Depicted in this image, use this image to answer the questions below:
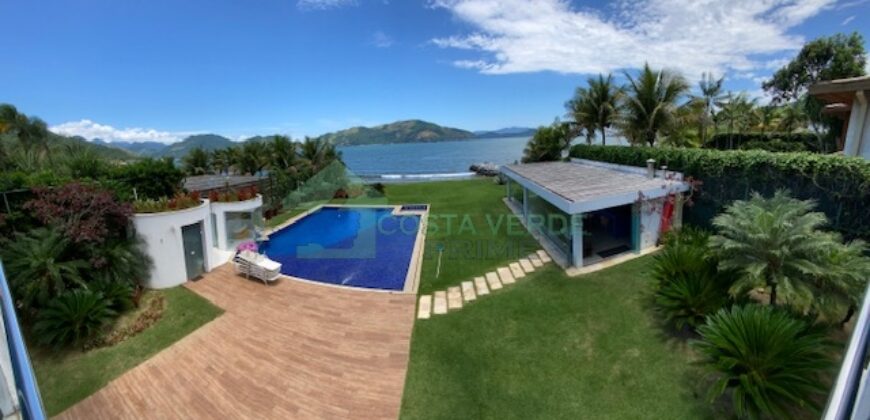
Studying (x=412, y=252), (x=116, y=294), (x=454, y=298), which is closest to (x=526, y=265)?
(x=454, y=298)

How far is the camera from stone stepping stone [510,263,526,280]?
11606 mm

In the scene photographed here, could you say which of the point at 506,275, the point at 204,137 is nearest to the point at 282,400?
the point at 506,275

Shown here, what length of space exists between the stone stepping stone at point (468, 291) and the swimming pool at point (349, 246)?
6.88ft

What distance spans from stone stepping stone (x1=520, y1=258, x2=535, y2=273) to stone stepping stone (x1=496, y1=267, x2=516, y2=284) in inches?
20.3

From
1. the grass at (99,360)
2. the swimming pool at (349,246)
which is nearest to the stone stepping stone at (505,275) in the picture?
the swimming pool at (349,246)

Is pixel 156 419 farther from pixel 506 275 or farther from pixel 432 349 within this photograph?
pixel 506 275

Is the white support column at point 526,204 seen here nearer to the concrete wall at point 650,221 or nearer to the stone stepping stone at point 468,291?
the concrete wall at point 650,221

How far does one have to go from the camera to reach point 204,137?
172 m

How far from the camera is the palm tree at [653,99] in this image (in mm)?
18594

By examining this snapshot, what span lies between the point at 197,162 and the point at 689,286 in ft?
136

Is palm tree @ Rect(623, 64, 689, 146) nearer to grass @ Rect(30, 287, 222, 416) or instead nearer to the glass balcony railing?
grass @ Rect(30, 287, 222, 416)

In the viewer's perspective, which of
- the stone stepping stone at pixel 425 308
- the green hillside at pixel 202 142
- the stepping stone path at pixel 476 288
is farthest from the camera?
the green hillside at pixel 202 142

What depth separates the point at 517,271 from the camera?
11.9 m

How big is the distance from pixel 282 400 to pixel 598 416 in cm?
554
